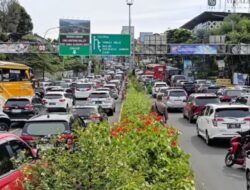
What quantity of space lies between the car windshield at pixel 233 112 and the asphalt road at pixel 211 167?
1107 millimetres

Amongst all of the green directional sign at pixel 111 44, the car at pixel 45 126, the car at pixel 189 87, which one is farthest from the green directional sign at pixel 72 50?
the car at pixel 45 126

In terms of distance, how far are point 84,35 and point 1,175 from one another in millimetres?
45155

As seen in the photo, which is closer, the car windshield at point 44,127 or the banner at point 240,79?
the car windshield at point 44,127

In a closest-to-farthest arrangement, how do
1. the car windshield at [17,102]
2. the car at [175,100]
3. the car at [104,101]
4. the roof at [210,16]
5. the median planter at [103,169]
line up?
the median planter at [103,169], the car windshield at [17,102], the car at [104,101], the car at [175,100], the roof at [210,16]

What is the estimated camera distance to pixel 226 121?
57.7ft

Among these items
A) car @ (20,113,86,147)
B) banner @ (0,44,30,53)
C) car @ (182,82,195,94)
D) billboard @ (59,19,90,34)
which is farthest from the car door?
billboard @ (59,19,90,34)

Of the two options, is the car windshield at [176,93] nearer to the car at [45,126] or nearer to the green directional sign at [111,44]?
the green directional sign at [111,44]

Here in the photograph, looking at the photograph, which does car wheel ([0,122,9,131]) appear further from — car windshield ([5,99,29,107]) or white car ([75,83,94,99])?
white car ([75,83,94,99])

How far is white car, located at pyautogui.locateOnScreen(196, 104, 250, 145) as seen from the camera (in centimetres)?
1747

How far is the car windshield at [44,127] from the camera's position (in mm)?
13698

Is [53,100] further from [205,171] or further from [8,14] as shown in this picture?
[8,14]

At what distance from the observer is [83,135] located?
19.0ft

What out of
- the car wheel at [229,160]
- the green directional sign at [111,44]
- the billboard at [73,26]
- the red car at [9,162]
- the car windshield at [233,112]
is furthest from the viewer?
the billboard at [73,26]

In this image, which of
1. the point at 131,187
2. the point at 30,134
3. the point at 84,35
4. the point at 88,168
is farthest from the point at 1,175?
the point at 84,35
